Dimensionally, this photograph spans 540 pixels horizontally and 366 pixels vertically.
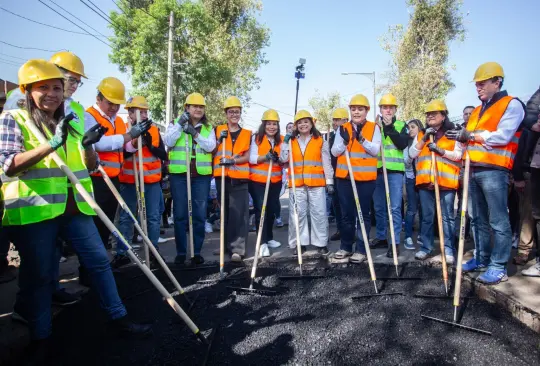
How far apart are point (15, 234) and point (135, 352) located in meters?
1.25

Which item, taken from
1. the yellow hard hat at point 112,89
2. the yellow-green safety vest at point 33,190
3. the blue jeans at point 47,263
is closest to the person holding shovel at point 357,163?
the yellow hard hat at point 112,89

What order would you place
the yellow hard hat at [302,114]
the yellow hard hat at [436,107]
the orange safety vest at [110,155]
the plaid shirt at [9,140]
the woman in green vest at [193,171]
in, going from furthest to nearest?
the yellow hard hat at [302,114], the woman in green vest at [193,171], the yellow hard hat at [436,107], the orange safety vest at [110,155], the plaid shirt at [9,140]

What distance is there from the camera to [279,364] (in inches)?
99.3

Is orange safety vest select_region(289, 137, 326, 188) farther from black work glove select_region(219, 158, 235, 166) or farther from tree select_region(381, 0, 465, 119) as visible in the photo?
tree select_region(381, 0, 465, 119)

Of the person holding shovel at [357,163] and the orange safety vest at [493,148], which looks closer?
the orange safety vest at [493,148]

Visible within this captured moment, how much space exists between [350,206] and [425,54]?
82.8 feet

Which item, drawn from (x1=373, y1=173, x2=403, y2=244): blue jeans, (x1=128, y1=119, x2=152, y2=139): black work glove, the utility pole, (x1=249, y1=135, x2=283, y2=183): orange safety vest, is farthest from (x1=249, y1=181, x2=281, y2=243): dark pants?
the utility pole

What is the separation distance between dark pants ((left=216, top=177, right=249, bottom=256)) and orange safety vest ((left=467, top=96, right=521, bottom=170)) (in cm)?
295

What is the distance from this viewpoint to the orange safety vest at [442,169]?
14.6 feet

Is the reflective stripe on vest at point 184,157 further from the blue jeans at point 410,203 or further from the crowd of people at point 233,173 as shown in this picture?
the blue jeans at point 410,203

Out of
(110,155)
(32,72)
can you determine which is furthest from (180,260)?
(32,72)

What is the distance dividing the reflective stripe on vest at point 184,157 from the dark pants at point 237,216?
0.32 meters

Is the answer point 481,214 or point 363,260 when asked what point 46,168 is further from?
point 481,214

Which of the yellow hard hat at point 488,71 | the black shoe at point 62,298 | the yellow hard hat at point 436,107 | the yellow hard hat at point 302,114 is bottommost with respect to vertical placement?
the black shoe at point 62,298
